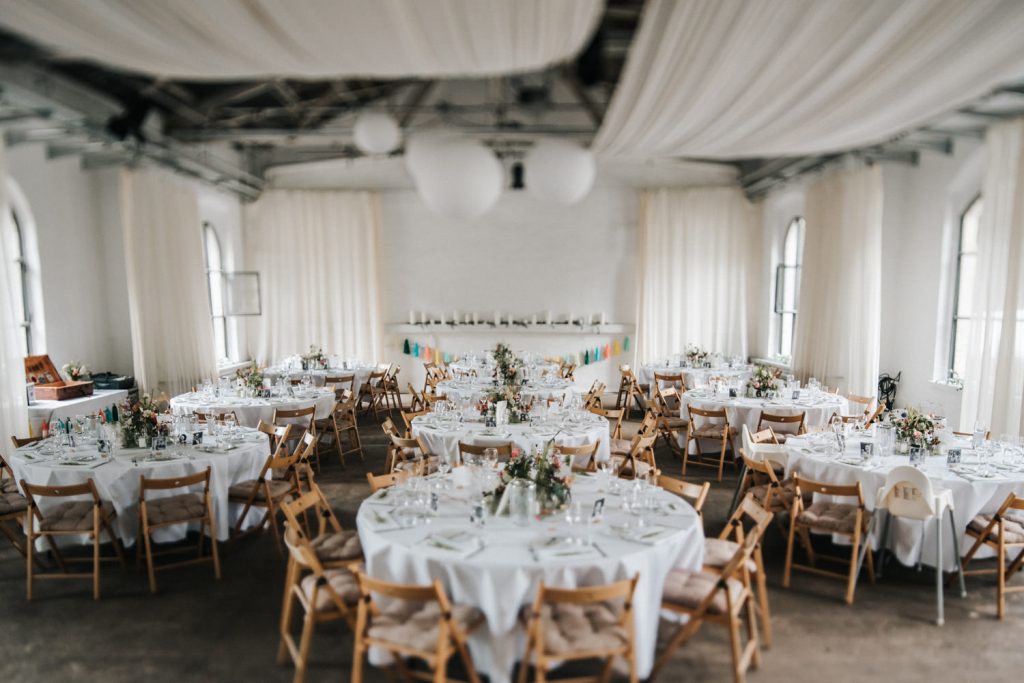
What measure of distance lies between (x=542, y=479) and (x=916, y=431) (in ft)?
11.6

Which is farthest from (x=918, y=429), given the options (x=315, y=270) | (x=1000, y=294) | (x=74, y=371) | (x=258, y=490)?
(x=315, y=270)

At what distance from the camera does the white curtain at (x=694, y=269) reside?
43.1 feet

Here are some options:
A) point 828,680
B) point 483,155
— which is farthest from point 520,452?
point 828,680

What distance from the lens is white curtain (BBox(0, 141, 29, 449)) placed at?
6496 mm

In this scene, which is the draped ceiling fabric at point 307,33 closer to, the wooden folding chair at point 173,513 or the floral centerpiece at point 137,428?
the wooden folding chair at point 173,513

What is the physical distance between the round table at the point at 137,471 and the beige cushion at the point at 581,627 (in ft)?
11.2

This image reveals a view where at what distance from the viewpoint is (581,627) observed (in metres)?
3.06

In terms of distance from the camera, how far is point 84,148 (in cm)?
813

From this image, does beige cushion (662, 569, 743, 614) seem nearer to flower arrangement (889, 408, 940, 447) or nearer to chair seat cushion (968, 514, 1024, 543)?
chair seat cushion (968, 514, 1024, 543)

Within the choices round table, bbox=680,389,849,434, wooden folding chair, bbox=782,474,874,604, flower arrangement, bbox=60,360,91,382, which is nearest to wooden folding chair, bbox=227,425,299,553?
wooden folding chair, bbox=782,474,874,604

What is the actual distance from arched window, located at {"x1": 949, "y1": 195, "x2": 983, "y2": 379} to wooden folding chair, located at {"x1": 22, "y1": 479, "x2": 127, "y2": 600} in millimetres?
9691

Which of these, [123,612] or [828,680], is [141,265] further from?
[828,680]

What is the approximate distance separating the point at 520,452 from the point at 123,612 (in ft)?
9.77

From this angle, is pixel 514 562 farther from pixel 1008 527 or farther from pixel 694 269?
pixel 694 269
